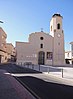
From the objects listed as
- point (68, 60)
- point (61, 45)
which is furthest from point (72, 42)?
point (68, 60)

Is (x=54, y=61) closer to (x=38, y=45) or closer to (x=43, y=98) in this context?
(x=38, y=45)

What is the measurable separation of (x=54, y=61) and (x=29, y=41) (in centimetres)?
1157

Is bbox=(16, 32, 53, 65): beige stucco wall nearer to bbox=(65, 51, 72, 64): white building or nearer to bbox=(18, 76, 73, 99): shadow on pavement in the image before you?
bbox=(65, 51, 72, 64): white building

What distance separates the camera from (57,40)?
6962 cm

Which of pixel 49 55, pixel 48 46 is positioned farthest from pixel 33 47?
pixel 49 55

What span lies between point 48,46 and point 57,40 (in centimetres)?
402

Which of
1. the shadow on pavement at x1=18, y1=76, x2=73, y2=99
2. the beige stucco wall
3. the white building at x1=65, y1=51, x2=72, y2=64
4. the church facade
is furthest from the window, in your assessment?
the shadow on pavement at x1=18, y1=76, x2=73, y2=99

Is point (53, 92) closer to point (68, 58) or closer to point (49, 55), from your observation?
point (49, 55)

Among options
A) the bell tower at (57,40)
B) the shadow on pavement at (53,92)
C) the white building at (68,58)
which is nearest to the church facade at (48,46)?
the bell tower at (57,40)

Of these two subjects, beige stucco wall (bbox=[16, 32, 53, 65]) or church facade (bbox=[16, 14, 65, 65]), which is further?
church facade (bbox=[16, 14, 65, 65])

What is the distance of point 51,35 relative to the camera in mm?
71812

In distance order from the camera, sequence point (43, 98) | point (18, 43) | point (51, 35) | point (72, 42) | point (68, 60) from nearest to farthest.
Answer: point (43, 98) → point (18, 43) → point (51, 35) → point (72, 42) → point (68, 60)

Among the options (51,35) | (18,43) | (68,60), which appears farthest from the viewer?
(68,60)

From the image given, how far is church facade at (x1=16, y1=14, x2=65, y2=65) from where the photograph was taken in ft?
222
